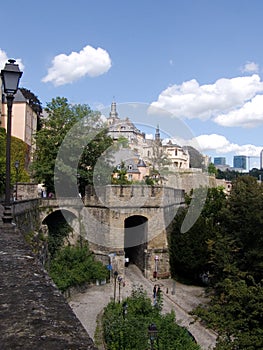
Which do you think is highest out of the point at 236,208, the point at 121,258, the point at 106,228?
the point at 236,208

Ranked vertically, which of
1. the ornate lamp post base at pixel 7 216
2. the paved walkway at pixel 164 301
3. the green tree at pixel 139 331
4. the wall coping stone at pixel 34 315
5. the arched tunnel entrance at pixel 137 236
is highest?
the ornate lamp post base at pixel 7 216

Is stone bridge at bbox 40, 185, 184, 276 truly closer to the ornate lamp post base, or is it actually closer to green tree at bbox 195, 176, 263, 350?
green tree at bbox 195, 176, 263, 350

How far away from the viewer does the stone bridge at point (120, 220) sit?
26484 millimetres

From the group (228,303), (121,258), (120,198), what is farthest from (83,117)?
(228,303)

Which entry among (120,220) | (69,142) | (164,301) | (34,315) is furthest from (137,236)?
(34,315)

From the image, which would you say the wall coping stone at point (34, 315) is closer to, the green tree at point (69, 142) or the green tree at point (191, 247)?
the green tree at point (191, 247)

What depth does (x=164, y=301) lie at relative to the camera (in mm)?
21984

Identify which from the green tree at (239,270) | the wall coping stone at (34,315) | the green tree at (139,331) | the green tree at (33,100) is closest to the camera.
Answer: the wall coping stone at (34,315)

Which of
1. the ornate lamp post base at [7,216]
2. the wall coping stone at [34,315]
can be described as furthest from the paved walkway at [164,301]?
the wall coping stone at [34,315]

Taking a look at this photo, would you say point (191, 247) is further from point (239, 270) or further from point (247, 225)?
point (239, 270)

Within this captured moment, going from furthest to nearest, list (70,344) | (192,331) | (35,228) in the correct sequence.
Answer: (35,228), (192,331), (70,344)

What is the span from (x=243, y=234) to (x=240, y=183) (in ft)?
13.3

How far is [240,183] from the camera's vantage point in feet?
79.4

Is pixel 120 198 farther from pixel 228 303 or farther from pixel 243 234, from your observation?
pixel 228 303
